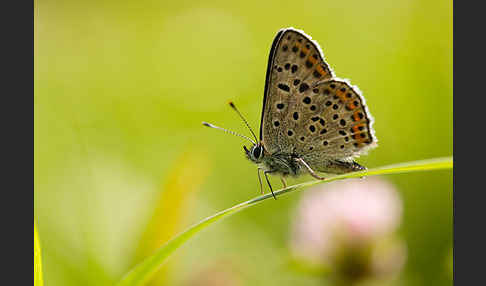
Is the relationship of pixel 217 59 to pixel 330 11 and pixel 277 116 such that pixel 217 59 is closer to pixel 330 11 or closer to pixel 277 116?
Result: pixel 330 11

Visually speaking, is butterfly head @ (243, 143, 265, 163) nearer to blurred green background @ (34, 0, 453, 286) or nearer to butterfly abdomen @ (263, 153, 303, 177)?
butterfly abdomen @ (263, 153, 303, 177)

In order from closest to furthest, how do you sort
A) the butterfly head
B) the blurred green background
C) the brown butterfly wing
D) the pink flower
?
the brown butterfly wing < the butterfly head < the pink flower < the blurred green background

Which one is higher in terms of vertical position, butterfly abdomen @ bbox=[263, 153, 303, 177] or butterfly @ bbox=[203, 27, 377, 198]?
butterfly @ bbox=[203, 27, 377, 198]

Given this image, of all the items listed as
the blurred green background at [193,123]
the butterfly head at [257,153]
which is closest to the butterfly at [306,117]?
the butterfly head at [257,153]

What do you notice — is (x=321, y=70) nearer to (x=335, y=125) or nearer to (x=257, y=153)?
(x=335, y=125)

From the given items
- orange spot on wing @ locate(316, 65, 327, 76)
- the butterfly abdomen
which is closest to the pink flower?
the butterfly abdomen

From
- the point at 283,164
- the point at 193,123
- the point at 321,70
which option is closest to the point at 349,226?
the point at 283,164

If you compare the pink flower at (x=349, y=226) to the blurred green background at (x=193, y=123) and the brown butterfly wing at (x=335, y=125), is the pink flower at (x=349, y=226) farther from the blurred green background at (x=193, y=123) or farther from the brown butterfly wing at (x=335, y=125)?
the brown butterfly wing at (x=335, y=125)

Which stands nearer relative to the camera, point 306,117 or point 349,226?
point 306,117
